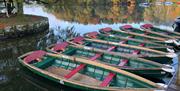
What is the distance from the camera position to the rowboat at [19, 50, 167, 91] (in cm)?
828

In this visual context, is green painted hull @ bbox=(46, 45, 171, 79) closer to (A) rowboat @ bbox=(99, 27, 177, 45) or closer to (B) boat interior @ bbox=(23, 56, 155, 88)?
(B) boat interior @ bbox=(23, 56, 155, 88)

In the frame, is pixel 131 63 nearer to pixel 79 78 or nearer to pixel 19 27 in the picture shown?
pixel 79 78

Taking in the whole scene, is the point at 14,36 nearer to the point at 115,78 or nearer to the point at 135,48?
the point at 135,48

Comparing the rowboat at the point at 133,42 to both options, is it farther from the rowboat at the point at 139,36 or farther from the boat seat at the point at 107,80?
the boat seat at the point at 107,80

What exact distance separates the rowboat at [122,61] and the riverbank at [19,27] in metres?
7.16

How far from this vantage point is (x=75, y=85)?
8.67 metres

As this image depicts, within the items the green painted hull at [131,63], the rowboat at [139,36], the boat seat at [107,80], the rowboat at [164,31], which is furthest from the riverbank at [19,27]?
the boat seat at [107,80]

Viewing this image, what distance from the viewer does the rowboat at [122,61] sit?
9.49m

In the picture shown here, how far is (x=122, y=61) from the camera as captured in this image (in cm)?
1063

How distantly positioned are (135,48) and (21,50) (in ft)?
25.3

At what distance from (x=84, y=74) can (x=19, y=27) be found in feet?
36.3

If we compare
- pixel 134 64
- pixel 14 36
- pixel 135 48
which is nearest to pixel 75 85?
pixel 134 64

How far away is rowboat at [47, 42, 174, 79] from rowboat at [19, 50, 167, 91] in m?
0.74

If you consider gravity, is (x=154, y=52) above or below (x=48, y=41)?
A: above
